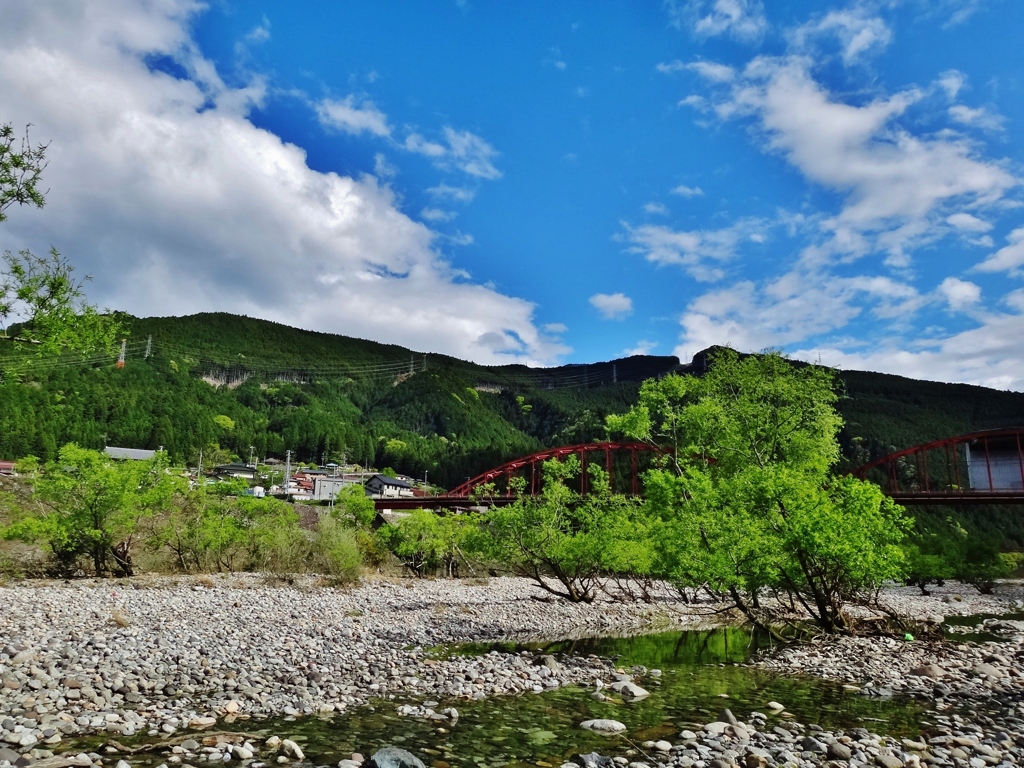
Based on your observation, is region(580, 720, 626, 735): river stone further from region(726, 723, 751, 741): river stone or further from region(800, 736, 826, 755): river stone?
region(800, 736, 826, 755): river stone

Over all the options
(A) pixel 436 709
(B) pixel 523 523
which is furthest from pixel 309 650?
(B) pixel 523 523

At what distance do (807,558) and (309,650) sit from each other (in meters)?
13.2

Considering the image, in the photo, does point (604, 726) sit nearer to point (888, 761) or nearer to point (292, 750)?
point (888, 761)

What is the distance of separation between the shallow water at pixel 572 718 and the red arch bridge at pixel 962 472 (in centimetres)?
3978

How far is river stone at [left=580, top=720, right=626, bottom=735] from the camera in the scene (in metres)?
9.36

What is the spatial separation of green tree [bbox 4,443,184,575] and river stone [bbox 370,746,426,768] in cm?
2610

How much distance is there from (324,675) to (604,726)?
592 centimetres

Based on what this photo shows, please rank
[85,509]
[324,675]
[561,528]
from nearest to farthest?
[324,675] < [561,528] < [85,509]

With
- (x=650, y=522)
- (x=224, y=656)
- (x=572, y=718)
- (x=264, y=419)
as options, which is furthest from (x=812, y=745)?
(x=264, y=419)

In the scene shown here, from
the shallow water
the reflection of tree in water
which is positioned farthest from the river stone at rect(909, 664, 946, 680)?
the reflection of tree in water

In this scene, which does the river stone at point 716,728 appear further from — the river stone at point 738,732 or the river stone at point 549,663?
the river stone at point 549,663

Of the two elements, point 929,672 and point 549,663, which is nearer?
point 929,672

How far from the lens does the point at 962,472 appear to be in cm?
12056

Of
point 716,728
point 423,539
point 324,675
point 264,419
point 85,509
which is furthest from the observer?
point 264,419
